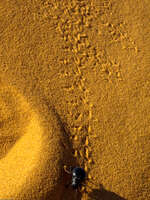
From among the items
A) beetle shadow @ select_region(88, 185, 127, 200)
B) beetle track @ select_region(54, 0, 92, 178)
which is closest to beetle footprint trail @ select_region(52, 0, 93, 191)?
beetle track @ select_region(54, 0, 92, 178)

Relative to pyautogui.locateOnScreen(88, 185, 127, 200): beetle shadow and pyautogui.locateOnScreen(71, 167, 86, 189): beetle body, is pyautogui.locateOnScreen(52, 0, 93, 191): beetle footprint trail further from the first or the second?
pyautogui.locateOnScreen(88, 185, 127, 200): beetle shadow

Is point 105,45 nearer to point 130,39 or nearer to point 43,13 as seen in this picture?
point 130,39

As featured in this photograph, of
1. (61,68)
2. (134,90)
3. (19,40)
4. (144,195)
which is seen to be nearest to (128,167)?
(144,195)

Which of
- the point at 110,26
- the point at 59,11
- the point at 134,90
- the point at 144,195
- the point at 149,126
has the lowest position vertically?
the point at 144,195

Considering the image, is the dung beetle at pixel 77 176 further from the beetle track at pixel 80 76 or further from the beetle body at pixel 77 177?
the beetle track at pixel 80 76

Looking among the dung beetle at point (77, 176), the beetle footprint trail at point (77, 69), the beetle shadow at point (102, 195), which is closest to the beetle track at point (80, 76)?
the beetle footprint trail at point (77, 69)

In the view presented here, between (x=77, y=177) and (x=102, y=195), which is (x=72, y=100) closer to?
(x=77, y=177)
